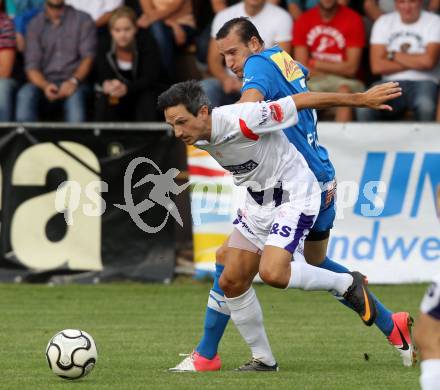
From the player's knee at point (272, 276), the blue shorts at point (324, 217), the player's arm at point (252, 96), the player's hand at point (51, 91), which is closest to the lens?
the player's knee at point (272, 276)

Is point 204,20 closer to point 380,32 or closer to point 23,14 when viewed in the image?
point 23,14

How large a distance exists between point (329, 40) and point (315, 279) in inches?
250

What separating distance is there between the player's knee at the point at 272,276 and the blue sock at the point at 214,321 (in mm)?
570

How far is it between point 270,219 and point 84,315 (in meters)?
3.40

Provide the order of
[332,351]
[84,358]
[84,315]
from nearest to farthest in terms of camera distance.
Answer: [84,358] → [332,351] → [84,315]

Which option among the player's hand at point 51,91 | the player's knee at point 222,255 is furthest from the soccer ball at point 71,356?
the player's hand at point 51,91

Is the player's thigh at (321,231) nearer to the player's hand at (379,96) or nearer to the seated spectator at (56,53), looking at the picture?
the player's hand at (379,96)

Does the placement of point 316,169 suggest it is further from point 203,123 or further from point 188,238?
point 188,238

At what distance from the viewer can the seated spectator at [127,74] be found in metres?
13.0

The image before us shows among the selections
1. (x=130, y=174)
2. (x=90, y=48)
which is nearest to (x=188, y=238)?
(x=130, y=174)

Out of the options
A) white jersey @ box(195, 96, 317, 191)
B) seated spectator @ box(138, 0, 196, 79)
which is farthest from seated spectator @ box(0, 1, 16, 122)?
white jersey @ box(195, 96, 317, 191)

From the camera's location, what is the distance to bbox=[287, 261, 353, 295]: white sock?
706 cm

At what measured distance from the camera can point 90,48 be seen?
13.4 meters

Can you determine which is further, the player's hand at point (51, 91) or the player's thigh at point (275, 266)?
the player's hand at point (51, 91)
